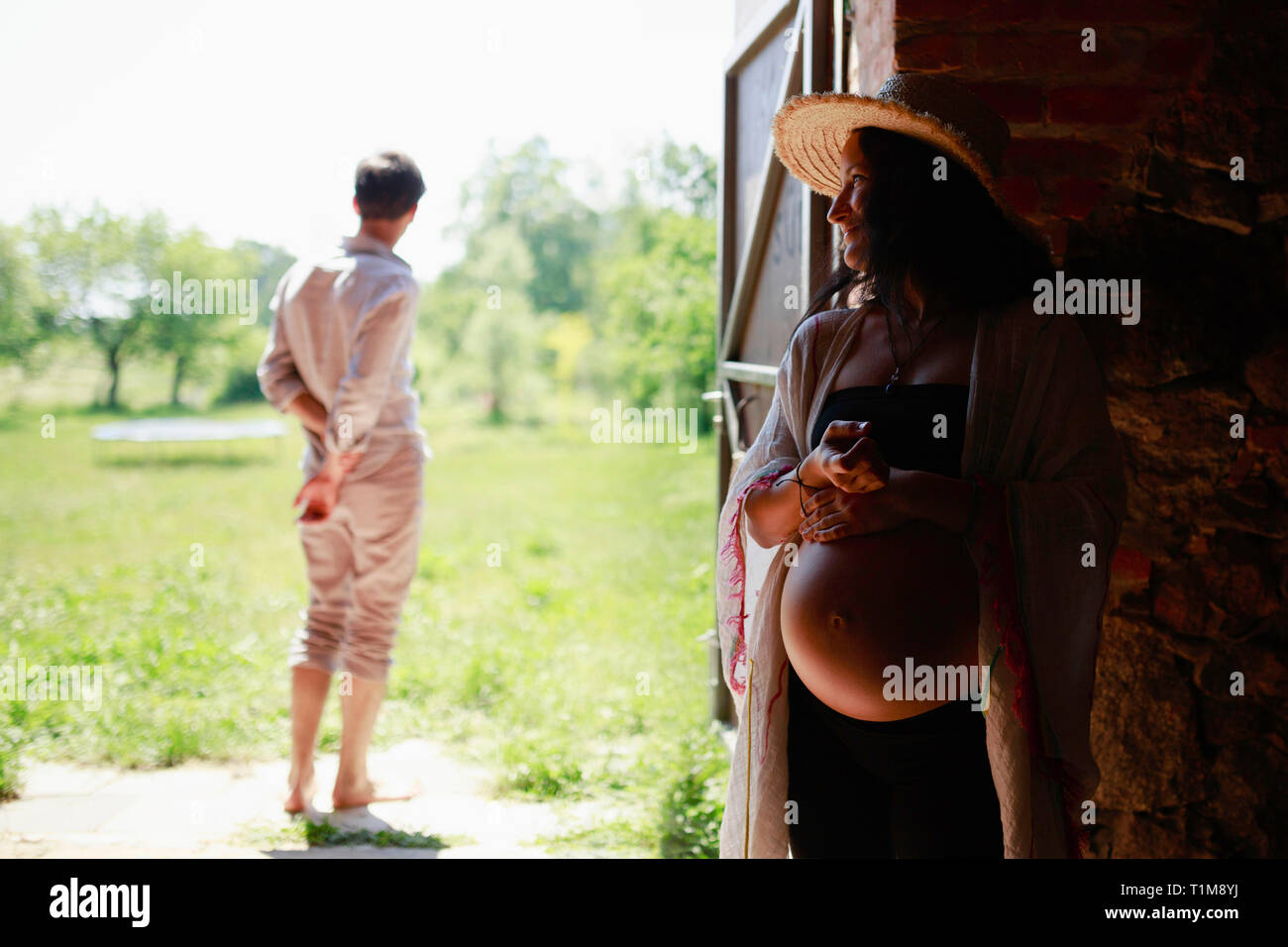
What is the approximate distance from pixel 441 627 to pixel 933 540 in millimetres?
4636

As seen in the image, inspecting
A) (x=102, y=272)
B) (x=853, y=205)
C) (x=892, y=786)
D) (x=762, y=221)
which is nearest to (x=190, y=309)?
(x=102, y=272)

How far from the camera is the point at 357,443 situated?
127 inches

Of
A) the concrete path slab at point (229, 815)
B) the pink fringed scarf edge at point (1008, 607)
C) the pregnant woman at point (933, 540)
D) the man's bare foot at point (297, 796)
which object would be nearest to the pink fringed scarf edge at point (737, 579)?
the pregnant woman at point (933, 540)

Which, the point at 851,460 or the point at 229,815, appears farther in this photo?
the point at 229,815

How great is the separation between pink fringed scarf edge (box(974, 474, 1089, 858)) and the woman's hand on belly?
0.47ft

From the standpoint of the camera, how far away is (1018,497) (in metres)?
1.65

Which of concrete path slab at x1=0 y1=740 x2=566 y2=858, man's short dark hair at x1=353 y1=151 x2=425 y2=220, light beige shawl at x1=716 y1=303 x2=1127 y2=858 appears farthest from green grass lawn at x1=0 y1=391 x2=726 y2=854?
man's short dark hair at x1=353 y1=151 x2=425 y2=220

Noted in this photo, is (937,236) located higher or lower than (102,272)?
lower

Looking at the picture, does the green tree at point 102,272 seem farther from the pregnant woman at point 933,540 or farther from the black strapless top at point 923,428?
the black strapless top at point 923,428

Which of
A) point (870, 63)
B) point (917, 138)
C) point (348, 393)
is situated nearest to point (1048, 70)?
point (870, 63)

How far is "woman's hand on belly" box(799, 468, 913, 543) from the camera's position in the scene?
162cm

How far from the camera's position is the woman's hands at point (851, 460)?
158 centimetres

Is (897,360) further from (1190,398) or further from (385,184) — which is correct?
(385,184)
